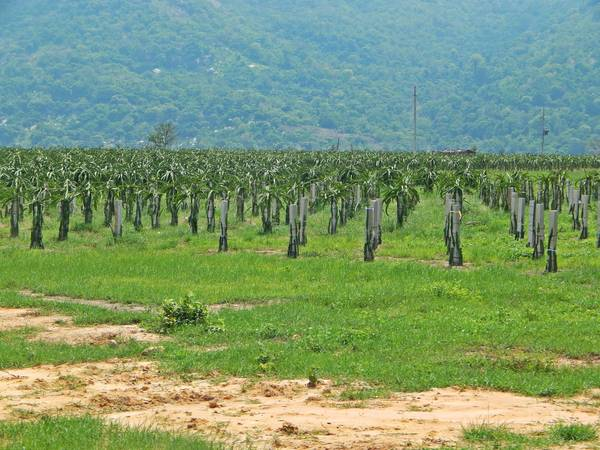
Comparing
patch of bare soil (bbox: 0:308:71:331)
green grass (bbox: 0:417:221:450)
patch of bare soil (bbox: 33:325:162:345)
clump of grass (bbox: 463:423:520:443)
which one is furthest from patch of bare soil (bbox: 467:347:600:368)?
patch of bare soil (bbox: 0:308:71:331)

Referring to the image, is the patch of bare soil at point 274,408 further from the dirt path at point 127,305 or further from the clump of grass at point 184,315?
the dirt path at point 127,305

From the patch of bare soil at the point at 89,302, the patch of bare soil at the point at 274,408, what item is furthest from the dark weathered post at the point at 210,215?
the patch of bare soil at the point at 274,408

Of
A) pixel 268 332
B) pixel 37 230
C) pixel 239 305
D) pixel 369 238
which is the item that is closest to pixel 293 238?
pixel 369 238

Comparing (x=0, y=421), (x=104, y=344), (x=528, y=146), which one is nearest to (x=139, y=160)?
(x=104, y=344)

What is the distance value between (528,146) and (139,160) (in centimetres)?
13567

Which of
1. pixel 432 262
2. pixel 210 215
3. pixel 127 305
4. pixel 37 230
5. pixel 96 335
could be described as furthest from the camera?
pixel 210 215

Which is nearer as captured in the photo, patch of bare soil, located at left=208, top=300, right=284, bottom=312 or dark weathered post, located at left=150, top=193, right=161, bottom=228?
patch of bare soil, located at left=208, top=300, right=284, bottom=312

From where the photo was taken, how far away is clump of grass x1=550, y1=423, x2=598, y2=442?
35.6 ft

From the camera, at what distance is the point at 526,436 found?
35.9 feet

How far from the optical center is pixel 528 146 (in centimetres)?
18338

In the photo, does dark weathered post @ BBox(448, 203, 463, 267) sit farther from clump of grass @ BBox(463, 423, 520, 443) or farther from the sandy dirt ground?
clump of grass @ BBox(463, 423, 520, 443)

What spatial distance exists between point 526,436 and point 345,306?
9.05 m

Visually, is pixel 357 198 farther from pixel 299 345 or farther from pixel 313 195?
pixel 299 345

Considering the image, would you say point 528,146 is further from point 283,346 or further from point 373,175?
point 283,346
